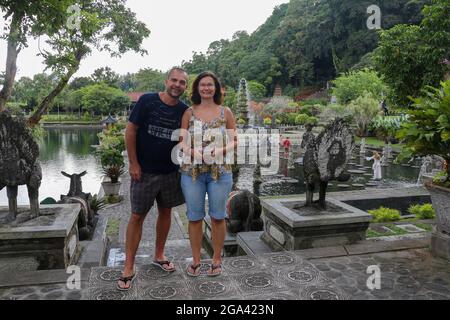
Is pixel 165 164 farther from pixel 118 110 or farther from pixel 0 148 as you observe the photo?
pixel 118 110

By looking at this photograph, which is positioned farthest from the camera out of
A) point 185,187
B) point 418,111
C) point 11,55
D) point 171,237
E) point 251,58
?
point 251,58

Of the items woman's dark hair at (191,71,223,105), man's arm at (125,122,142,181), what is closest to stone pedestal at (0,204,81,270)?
man's arm at (125,122,142,181)

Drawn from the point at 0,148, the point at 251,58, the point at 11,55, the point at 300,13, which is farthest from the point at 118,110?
the point at 0,148

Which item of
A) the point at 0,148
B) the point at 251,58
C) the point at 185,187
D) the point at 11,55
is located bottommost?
the point at 185,187

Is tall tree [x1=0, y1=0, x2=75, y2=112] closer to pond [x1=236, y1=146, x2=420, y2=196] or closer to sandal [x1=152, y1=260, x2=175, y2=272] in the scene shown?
sandal [x1=152, y1=260, x2=175, y2=272]

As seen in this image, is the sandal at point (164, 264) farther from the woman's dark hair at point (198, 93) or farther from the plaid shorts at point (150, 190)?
the woman's dark hair at point (198, 93)

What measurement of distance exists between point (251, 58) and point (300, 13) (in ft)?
35.8

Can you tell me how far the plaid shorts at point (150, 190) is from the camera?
3.23 metres

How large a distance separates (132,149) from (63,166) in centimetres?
1753

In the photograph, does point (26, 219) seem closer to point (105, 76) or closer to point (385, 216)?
point (385, 216)

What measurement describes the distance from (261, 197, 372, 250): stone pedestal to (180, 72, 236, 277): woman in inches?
50.5

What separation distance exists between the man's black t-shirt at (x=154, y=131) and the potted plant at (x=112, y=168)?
325 inches
